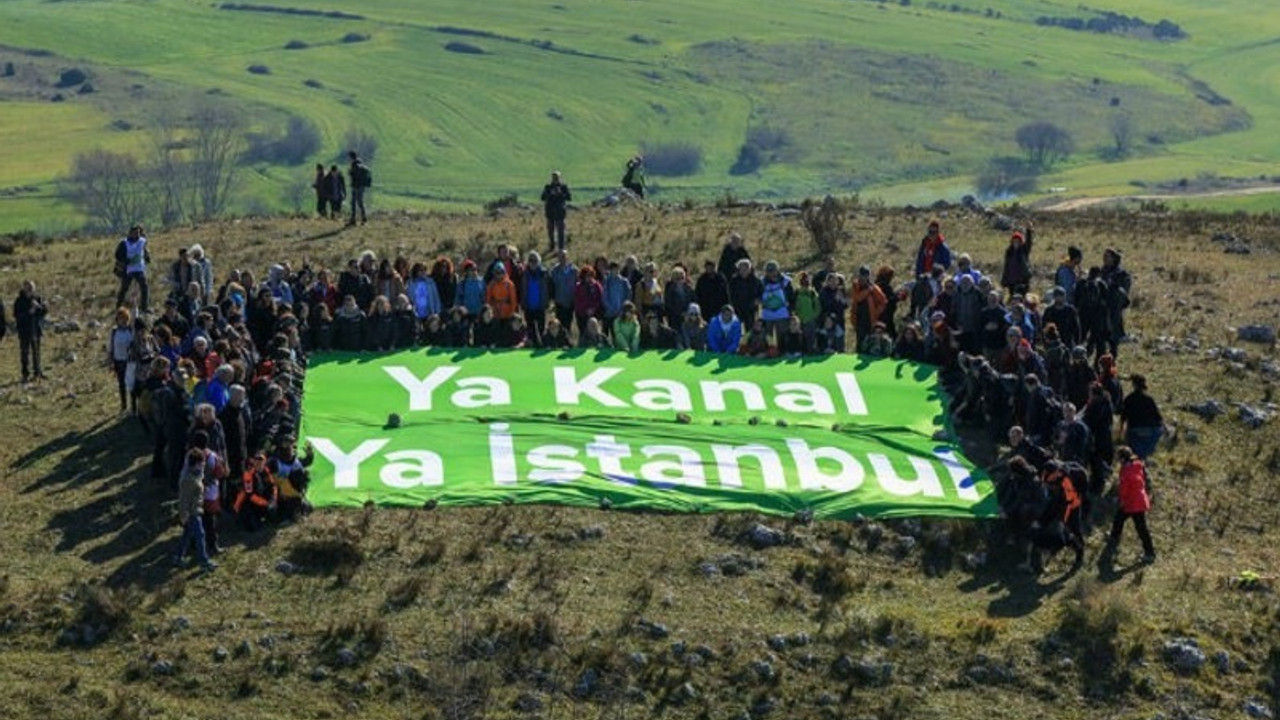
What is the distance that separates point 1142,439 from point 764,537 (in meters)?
5.45

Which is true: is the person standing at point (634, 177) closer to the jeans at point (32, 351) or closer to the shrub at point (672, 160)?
the jeans at point (32, 351)

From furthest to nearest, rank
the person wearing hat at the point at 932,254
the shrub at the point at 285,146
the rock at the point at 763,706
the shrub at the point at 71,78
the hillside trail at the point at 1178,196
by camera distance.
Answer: the shrub at the point at 71,78
the shrub at the point at 285,146
the hillside trail at the point at 1178,196
the person wearing hat at the point at 932,254
the rock at the point at 763,706

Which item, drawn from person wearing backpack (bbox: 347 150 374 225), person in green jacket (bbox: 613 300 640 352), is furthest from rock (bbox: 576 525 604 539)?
person wearing backpack (bbox: 347 150 374 225)

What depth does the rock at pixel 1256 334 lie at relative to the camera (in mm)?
33125

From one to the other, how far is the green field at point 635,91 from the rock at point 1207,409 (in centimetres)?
8591

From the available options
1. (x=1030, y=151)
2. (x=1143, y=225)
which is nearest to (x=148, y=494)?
(x=1143, y=225)

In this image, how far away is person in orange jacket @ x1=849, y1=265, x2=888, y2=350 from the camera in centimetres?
2944

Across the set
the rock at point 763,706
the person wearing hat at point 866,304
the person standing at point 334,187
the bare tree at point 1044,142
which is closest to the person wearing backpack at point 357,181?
the person standing at point 334,187

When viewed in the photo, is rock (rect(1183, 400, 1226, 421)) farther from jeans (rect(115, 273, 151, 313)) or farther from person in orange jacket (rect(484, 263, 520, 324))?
jeans (rect(115, 273, 151, 313))

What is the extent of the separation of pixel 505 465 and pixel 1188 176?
109m

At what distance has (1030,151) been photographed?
14600 cm

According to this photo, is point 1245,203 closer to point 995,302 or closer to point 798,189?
point 798,189

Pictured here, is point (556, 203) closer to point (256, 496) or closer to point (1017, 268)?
point (1017, 268)

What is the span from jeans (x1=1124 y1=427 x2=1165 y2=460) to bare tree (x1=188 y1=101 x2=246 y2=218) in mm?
86954
